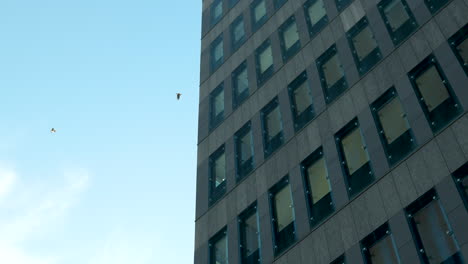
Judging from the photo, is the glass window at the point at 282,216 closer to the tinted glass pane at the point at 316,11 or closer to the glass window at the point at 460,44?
the glass window at the point at 460,44

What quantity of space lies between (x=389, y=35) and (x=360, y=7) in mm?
3420

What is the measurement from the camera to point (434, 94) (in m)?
23.0

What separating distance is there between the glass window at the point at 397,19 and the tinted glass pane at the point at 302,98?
4763 millimetres

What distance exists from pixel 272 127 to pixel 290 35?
247 inches

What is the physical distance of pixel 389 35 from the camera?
1051 inches

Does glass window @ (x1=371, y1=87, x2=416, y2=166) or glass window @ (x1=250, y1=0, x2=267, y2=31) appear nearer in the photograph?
glass window @ (x1=371, y1=87, x2=416, y2=166)

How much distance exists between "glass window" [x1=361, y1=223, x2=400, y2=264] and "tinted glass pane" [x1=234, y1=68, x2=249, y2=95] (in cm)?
1494

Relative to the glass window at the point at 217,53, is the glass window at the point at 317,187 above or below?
below

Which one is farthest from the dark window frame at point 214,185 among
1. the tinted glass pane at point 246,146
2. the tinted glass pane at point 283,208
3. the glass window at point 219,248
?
the tinted glass pane at point 283,208

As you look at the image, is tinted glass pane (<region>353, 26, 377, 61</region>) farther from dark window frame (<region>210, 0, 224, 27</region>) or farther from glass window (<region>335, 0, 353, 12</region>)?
dark window frame (<region>210, 0, 224, 27</region>)

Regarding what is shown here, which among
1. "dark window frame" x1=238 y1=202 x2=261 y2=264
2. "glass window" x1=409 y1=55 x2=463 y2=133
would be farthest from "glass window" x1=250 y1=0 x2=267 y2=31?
"glass window" x1=409 y1=55 x2=463 y2=133

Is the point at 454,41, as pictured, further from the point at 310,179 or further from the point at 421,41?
the point at 310,179

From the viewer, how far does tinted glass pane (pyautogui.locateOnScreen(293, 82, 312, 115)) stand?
29125 millimetres

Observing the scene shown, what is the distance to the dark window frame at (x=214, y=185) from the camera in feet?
101
